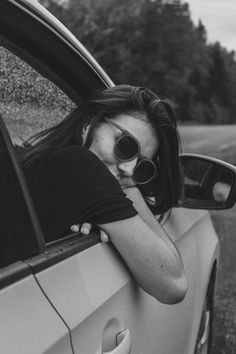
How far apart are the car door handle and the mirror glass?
110 cm

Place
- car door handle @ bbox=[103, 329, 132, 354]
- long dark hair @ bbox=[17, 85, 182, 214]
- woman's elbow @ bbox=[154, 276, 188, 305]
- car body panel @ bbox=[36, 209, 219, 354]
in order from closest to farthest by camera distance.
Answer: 1. car body panel @ bbox=[36, 209, 219, 354]
2. car door handle @ bbox=[103, 329, 132, 354]
3. woman's elbow @ bbox=[154, 276, 188, 305]
4. long dark hair @ bbox=[17, 85, 182, 214]

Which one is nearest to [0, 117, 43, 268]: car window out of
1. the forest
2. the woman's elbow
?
the woman's elbow

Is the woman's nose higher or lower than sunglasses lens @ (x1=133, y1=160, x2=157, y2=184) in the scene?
higher

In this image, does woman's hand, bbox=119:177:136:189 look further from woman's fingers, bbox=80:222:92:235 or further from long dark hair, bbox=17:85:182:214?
woman's fingers, bbox=80:222:92:235

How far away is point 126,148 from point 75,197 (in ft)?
1.14

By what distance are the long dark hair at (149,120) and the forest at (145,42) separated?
6132 centimetres

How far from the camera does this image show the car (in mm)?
1450

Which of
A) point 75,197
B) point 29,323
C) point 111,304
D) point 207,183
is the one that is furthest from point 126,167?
point 29,323

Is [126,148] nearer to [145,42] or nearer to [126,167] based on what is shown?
[126,167]


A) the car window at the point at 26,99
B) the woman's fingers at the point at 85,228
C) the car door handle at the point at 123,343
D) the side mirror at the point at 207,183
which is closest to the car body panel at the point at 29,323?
the car door handle at the point at 123,343

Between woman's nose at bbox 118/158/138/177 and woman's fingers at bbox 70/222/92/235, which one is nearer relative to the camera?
woman's fingers at bbox 70/222/92/235

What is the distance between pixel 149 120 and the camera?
236 centimetres

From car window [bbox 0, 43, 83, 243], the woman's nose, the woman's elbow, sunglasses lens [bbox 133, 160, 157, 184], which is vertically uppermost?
car window [bbox 0, 43, 83, 243]

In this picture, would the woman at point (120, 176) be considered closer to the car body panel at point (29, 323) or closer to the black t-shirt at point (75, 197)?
the black t-shirt at point (75, 197)
